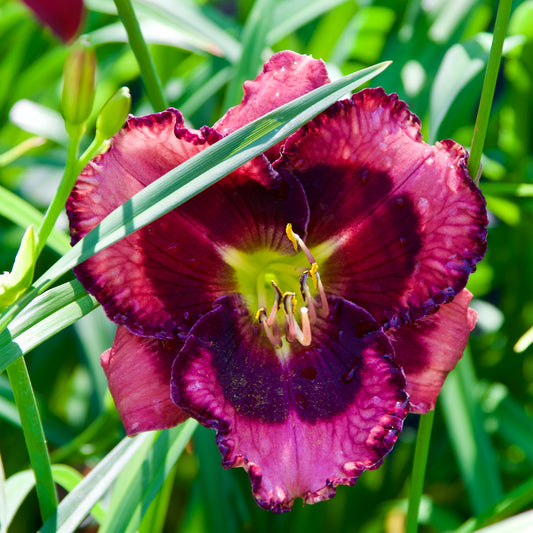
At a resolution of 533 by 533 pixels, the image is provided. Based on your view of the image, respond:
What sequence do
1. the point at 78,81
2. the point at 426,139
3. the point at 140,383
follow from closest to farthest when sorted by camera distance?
the point at 78,81 → the point at 140,383 → the point at 426,139

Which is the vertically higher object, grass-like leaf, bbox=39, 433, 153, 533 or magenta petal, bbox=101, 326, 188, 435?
magenta petal, bbox=101, 326, 188, 435

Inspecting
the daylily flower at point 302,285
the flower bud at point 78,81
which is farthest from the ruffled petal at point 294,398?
the flower bud at point 78,81

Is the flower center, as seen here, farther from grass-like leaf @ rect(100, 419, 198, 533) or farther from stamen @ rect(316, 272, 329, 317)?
grass-like leaf @ rect(100, 419, 198, 533)

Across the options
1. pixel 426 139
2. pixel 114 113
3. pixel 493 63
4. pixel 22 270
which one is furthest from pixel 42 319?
pixel 426 139

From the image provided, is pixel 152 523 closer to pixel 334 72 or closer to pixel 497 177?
pixel 334 72

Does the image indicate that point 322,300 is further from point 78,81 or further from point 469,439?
point 469,439

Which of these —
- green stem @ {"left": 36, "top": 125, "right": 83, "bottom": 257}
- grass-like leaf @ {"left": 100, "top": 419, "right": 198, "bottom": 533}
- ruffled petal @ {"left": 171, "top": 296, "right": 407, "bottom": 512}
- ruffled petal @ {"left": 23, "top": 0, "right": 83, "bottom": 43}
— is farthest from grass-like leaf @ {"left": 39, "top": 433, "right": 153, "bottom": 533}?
ruffled petal @ {"left": 23, "top": 0, "right": 83, "bottom": 43}
